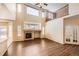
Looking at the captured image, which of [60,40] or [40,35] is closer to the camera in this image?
[40,35]

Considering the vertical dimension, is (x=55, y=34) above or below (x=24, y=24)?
below

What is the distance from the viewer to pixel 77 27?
18.3 feet

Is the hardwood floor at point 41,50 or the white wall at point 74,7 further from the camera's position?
the hardwood floor at point 41,50

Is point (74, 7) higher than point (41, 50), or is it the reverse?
point (74, 7)

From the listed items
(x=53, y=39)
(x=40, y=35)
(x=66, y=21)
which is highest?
(x=66, y=21)

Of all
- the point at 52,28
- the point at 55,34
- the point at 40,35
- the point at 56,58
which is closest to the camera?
the point at 56,58

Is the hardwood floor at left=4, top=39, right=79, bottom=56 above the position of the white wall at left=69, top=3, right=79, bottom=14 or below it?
below

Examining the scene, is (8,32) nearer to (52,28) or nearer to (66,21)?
(52,28)

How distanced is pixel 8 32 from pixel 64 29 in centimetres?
420

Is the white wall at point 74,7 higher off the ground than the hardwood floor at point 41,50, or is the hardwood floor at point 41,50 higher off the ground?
the white wall at point 74,7

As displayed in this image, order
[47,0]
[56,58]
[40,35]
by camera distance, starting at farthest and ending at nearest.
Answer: [40,35], [56,58], [47,0]

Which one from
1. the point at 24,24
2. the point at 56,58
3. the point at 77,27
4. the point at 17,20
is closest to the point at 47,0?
the point at 56,58

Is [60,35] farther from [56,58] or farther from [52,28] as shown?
[56,58]

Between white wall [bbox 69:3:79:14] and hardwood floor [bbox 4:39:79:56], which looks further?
hardwood floor [bbox 4:39:79:56]
